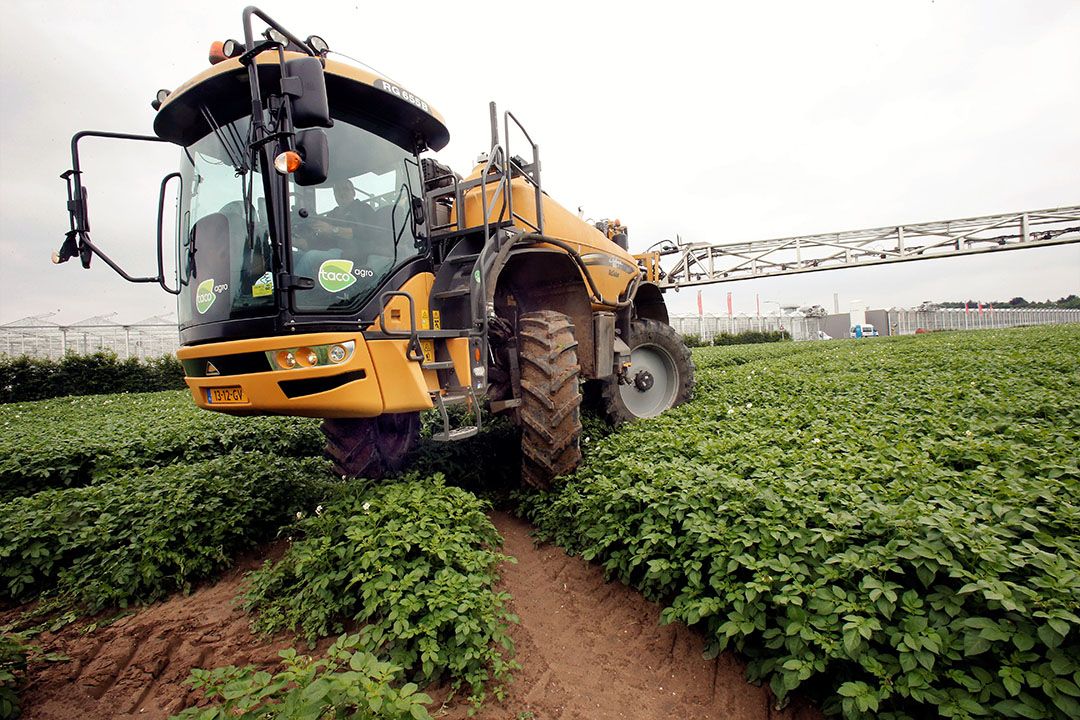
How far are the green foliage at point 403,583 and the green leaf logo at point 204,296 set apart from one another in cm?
149

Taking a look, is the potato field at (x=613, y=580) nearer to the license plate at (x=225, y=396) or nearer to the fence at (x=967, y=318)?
the license plate at (x=225, y=396)

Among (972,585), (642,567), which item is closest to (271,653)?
(642,567)

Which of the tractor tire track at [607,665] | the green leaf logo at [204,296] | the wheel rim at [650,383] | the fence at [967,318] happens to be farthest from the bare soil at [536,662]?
the fence at [967,318]

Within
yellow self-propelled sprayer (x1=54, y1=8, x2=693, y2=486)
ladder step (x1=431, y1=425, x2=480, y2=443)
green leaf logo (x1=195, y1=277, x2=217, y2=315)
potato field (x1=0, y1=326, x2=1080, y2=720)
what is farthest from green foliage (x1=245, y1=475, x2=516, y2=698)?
green leaf logo (x1=195, y1=277, x2=217, y2=315)

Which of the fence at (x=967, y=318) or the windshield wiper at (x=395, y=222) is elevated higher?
the windshield wiper at (x=395, y=222)

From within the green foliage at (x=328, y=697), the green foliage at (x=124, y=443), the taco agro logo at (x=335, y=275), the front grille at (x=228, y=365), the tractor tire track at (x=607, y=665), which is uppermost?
the taco agro logo at (x=335, y=275)

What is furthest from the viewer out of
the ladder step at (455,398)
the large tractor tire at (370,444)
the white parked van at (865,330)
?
the white parked van at (865,330)

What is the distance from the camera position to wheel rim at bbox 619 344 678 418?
6.66 metres

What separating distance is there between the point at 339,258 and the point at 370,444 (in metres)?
1.62

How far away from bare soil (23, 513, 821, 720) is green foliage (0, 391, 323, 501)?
8.11 feet

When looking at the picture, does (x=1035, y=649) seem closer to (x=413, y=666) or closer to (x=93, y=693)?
(x=413, y=666)

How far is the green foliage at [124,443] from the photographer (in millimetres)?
5137

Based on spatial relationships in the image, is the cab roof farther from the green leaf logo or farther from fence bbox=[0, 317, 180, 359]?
fence bbox=[0, 317, 180, 359]

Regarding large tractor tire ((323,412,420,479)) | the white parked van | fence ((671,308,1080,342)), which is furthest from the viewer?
the white parked van
